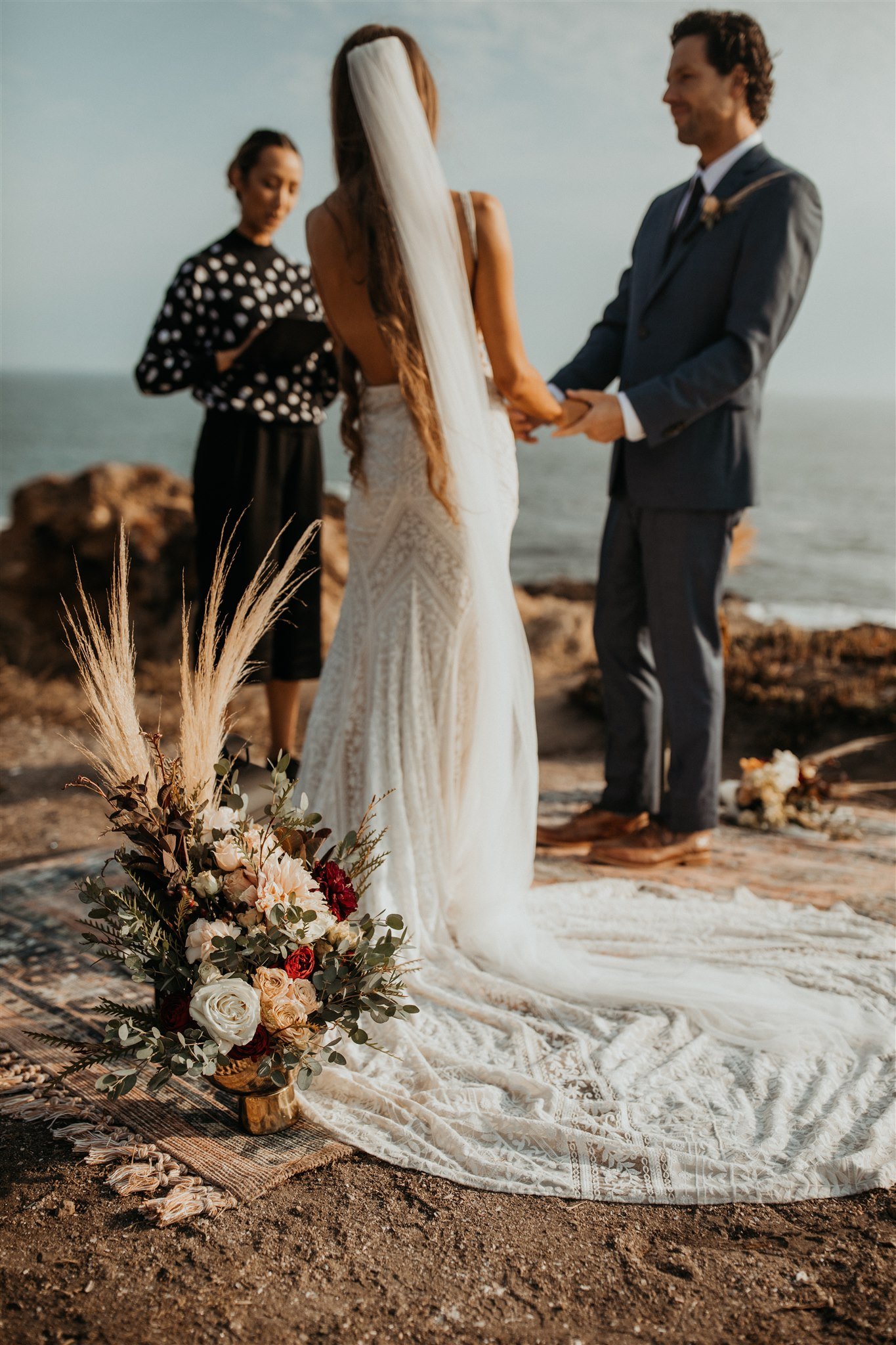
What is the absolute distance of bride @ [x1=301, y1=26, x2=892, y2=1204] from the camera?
2418mm

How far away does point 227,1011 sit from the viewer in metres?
2.03

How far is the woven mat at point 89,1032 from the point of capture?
219 cm

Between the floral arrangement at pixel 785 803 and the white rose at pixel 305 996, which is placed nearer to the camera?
the white rose at pixel 305 996

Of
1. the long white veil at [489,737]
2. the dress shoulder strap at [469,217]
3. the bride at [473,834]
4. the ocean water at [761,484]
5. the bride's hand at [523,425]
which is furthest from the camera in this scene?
the ocean water at [761,484]

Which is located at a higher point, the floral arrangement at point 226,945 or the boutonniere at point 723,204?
the boutonniere at point 723,204

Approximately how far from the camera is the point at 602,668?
434cm

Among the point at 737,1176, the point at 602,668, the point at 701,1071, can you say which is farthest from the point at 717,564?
the point at 737,1176

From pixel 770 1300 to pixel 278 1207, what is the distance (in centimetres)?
90

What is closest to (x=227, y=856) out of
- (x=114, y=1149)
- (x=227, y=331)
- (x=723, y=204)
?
(x=114, y=1149)

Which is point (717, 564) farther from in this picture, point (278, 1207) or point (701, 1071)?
point (278, 1207)

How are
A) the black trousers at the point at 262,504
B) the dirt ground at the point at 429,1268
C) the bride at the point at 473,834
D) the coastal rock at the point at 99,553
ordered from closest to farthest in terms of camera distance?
the dirt ground at the point at 429,1268 < the bride at the point at 473,834 < the black trousers at the point at 262,504 < the coastal rock at the point at 99,553

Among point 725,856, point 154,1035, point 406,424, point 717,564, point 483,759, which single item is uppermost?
point 406,424

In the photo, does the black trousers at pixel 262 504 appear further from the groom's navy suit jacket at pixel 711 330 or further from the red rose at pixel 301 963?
the red rose at pixel 301 963

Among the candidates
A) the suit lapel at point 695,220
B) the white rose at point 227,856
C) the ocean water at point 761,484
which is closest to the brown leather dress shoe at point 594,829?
the suit lapel at point 695,220
